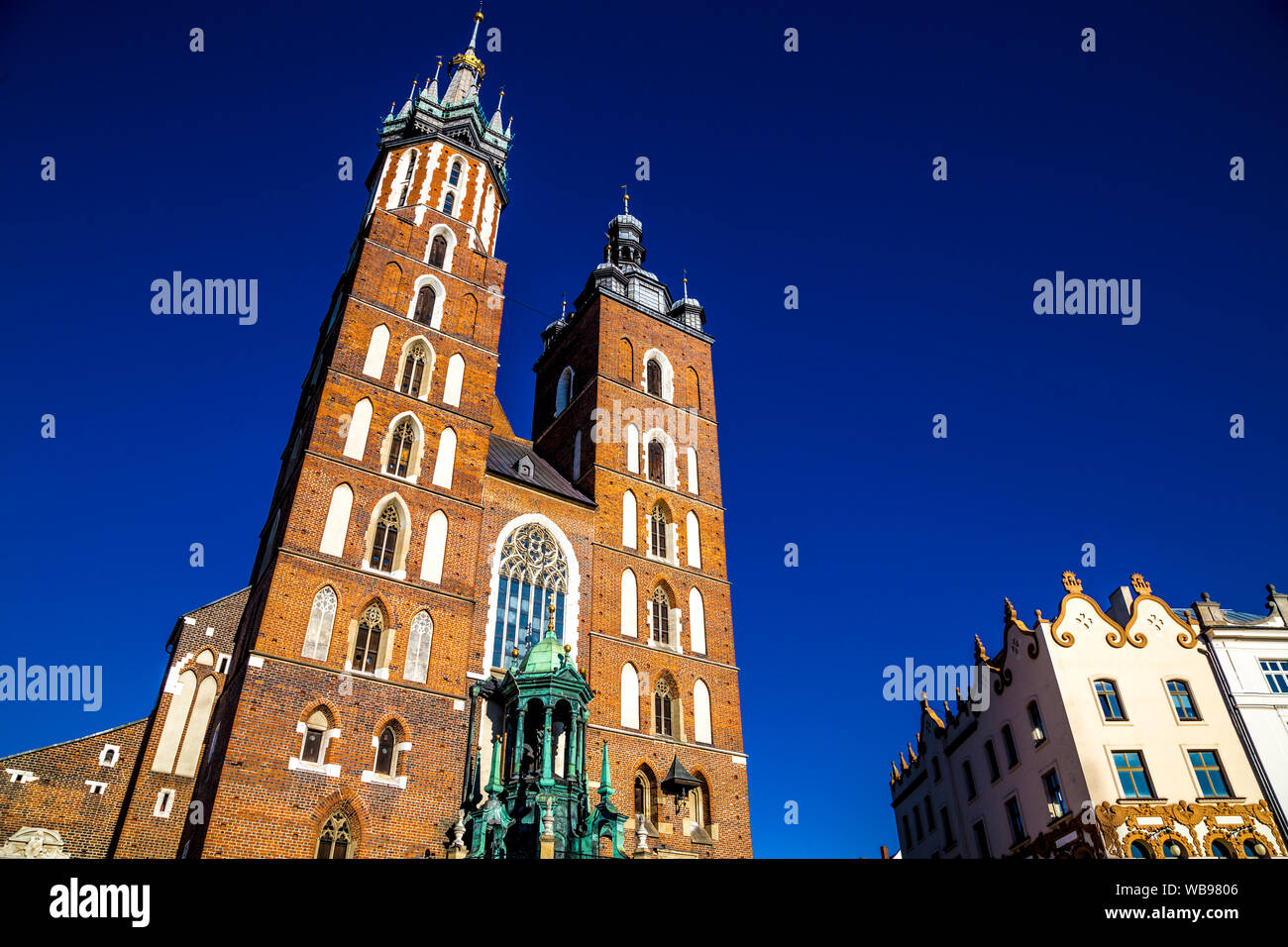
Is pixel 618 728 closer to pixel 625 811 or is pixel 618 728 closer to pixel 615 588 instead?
pixel 625 811

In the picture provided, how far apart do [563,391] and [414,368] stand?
9.33 metres

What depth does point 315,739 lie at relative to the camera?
67.9ft

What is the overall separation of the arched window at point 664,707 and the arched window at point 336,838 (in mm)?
9791

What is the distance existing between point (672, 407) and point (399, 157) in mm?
14900

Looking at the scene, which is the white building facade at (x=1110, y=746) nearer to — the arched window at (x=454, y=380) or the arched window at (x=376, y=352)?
the arched window at (x=454, y=380)

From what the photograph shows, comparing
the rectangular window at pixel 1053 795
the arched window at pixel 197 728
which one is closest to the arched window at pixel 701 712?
the rectangular window at pixel 1053 795

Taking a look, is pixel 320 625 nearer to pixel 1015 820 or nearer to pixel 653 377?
pixel 653 377

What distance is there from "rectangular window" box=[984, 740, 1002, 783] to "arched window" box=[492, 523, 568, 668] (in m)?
16.7

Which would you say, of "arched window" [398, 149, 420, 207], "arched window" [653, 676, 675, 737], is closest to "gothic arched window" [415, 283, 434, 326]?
"arched window" [398, 149, 420, 207]

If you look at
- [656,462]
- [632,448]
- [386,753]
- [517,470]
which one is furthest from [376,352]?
[386,753]

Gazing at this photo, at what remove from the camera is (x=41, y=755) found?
21625 millimetres

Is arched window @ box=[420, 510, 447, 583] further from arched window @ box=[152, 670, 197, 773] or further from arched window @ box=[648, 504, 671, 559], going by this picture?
arched window @ box=[648, 504, 671, 559]

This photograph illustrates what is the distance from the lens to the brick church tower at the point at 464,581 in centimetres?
2056
